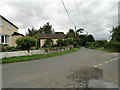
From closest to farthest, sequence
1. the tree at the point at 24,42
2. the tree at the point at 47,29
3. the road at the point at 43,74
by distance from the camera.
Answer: the road at the point at 43,74 → the tree at the point at 24,42 → the tree at the point at 47,29

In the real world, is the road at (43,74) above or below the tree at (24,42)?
below

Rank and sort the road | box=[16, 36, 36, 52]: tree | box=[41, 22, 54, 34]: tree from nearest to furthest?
the road, box=[16, 36, 36, 52]: tree, box=[41, 22, 54, 34]: tree

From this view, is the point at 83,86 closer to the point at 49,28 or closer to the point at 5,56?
the point at 5,56

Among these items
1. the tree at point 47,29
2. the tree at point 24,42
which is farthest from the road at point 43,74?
the tree at point 47,29

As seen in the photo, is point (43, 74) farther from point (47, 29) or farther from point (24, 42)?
point (47, 29)

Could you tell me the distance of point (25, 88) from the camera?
2.46 m

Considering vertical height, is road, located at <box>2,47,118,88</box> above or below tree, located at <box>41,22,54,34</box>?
below

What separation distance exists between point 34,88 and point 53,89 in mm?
730

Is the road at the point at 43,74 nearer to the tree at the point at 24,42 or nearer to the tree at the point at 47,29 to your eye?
the tree at the point at 24,42

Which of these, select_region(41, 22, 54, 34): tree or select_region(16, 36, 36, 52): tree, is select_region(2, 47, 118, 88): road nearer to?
select_region(16, 36, 36, 52): tree

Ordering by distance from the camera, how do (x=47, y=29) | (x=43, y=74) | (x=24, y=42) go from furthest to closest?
1. (x=47, y=29)
2. (x=24, y=42)
3. (x=43, y=74)

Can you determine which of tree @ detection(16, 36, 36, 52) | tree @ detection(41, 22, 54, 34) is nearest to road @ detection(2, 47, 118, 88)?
tree @ detection(16, 36, 36, 52)

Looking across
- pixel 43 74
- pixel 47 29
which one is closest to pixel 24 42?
pixel 43 74

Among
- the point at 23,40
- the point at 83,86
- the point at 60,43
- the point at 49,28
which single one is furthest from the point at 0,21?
the point at 49,28
